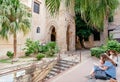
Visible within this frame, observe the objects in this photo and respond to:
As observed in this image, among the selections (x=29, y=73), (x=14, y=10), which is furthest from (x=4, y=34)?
(x=29, y=73)

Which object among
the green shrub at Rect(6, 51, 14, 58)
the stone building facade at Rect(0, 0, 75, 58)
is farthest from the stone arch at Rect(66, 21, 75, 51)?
the green shrub at Rect(6, 51, 14, 58)

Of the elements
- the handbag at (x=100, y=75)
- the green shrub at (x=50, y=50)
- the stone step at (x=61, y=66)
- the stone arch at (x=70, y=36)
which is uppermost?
the stone arch at (x=70, y=36)

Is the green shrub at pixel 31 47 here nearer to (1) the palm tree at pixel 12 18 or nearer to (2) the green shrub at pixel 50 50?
(2) the green shrub at pixel 50 50

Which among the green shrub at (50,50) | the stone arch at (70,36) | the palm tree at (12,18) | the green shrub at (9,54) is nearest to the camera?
the palm tree at (12,18)

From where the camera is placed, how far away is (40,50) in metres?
24.6

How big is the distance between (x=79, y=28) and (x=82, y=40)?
10.2 ft

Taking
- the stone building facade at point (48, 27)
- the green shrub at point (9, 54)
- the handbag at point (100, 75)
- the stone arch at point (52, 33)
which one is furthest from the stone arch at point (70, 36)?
the handbag at point (100, 75)

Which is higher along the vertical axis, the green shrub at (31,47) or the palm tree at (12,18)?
the palm tree at (12,18)

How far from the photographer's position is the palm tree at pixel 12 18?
1933 cm

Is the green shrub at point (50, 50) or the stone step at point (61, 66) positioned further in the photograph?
the green shrub at point (50, 50)

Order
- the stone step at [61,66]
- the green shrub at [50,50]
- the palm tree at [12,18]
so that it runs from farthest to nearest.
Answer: the green shrub at [50,50], the palm tree at [12,18], the stone step at [61,66]

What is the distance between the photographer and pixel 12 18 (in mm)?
20141

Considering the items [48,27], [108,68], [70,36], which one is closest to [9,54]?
[48,27]

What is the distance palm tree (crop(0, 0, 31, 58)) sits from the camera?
63.4ft
